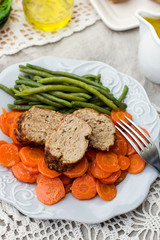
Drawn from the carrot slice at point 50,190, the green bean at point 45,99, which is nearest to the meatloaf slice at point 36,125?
the green bean at point 45,99

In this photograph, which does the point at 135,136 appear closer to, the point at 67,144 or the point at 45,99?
the point at 67,144

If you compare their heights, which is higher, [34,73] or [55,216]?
[34,73]

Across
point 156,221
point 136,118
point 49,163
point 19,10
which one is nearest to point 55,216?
point 49,163

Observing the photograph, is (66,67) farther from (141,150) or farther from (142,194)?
(142,194)

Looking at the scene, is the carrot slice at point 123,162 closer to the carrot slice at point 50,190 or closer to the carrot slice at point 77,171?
the carrot slice at point 77,171

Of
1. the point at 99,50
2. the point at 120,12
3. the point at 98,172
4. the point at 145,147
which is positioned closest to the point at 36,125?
the point at 98,172

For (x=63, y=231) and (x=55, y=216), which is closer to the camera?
(x=55, y=216)

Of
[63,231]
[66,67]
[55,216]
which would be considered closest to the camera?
[55,216]
